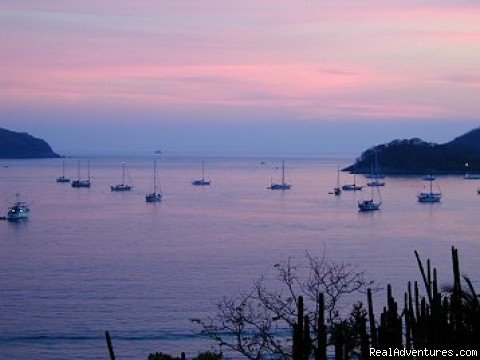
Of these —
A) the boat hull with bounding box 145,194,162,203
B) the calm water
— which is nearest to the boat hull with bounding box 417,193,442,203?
the calm water

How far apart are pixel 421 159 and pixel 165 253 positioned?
110756 mm

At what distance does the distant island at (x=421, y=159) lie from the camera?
479 feet

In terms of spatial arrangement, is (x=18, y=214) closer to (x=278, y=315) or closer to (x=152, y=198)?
(x=152, y=198)

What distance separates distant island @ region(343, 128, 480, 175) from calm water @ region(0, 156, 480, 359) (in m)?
56.4

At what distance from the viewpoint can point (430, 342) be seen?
701cm

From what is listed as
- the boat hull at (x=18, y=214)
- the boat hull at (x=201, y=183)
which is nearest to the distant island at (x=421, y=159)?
the boat hull at (x=201, y=183)

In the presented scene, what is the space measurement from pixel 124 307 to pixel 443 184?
95.8 metres

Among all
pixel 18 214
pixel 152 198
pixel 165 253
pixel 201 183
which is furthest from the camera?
pixel 201 183

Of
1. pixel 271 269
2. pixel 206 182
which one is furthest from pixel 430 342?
pixel 206 182

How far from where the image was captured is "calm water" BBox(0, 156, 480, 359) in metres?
25.1

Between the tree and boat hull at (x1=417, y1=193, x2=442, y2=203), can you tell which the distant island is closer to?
boat hull at (x1=417, y1=193, x2=442, y2=203)

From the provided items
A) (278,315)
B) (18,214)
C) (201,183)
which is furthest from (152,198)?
(278,315)

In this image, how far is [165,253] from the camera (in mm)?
42938

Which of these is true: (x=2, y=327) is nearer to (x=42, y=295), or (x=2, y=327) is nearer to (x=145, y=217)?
(x=42, y=295)
